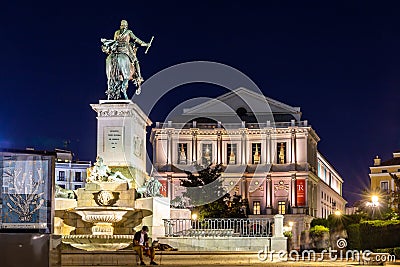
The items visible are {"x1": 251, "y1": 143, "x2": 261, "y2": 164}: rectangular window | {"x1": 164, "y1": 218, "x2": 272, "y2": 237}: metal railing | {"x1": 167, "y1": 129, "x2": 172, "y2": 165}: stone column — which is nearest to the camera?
{"x1": 164, "y1": 218, "x2": 272, "y2": 237}: metal railing

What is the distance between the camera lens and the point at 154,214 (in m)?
24.6

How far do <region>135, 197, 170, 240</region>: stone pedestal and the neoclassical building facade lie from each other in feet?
198

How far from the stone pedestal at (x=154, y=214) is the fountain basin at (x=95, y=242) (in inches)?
64.0

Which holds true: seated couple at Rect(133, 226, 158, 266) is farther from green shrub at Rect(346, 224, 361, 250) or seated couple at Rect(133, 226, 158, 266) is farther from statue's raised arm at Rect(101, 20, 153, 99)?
green shrub at Rect(346, 224, 361, 250)

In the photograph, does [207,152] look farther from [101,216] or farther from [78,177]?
[101,216]

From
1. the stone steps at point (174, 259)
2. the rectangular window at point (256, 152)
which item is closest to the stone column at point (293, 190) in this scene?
the rectangular window at point (256, 152)

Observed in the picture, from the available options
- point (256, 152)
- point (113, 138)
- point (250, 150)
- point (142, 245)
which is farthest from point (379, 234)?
point (256, 152)

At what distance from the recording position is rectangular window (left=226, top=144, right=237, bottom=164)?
89875mm

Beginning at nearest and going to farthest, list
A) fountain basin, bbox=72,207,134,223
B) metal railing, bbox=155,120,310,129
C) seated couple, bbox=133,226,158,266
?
seated couple, bbox=133,226,158,266, fountain basin, bbox=72,207,134,223, metal railing, bbox=155,120,310,129

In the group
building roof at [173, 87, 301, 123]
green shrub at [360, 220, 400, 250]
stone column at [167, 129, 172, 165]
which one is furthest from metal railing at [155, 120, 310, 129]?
green shrub at [360, 220, 400, 250]

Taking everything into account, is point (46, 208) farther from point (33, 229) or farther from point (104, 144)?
point (104, 144)

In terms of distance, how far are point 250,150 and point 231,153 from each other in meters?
2.16

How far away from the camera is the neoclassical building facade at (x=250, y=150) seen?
87750 millimetres

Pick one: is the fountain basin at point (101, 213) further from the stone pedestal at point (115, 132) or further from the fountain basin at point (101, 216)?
the stone pedestal at point (115, 132)
